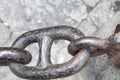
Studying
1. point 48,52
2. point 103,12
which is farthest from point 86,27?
point 48,52

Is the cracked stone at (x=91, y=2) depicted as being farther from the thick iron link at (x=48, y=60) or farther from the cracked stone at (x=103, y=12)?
the thick iron link at (x=48, y=60)

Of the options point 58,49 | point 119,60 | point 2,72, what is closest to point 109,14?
point 58,49

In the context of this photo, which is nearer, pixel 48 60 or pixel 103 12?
pixel 48 60

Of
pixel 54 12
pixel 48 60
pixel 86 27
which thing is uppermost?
pixel 48 60

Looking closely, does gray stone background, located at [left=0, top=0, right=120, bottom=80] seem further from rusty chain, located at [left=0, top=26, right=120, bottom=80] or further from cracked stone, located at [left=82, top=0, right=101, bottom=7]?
rusty chain, located at [left=0, top=26, right=120, bottom=80]

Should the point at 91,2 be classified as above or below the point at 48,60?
below

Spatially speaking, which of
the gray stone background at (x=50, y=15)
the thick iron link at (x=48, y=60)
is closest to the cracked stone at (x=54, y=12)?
the gray stone background at (x=50, y=15)

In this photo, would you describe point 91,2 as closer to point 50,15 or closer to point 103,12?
point 103,12
